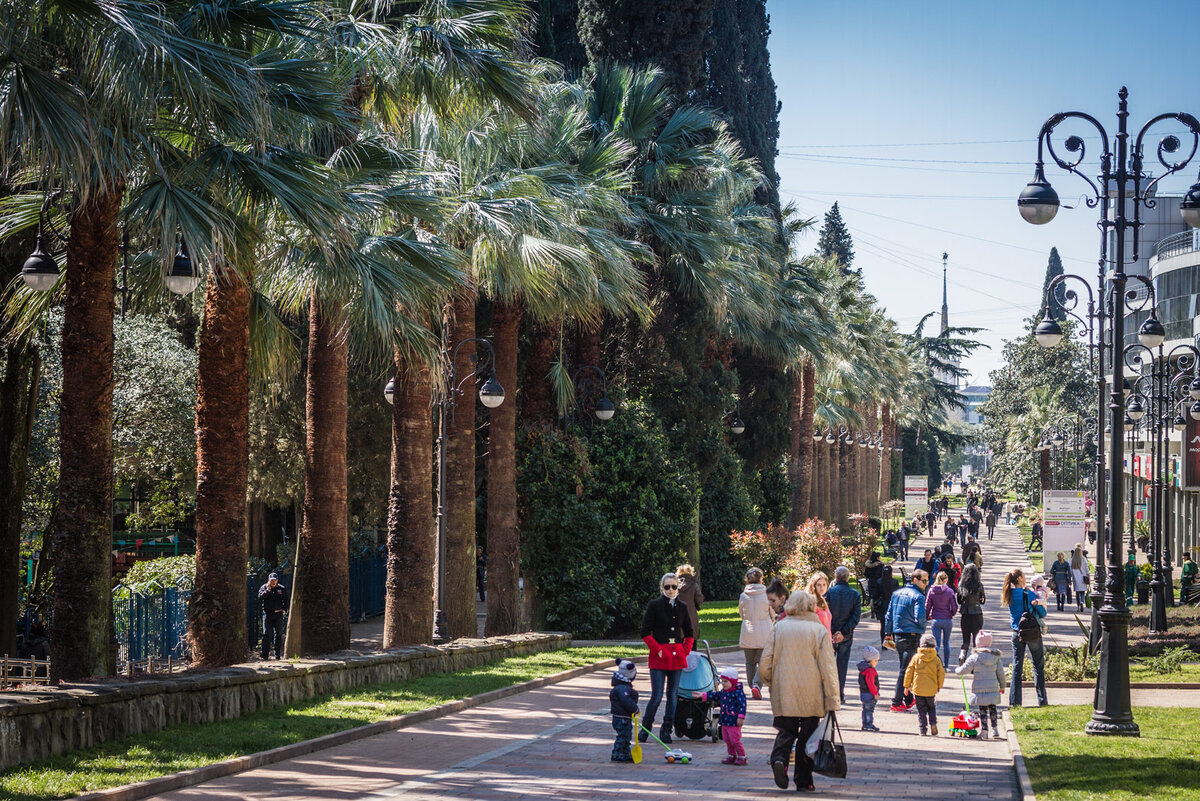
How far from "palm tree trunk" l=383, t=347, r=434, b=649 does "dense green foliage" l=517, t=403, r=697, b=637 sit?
5947 millimetres

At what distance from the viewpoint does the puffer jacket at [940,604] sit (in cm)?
1912

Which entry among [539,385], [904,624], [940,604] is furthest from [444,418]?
[904,624]

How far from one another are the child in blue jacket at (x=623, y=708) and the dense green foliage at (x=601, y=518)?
1475 cm

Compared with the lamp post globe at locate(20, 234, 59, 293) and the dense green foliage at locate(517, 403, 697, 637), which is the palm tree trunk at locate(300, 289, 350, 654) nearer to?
the lamp post globe at locate(20, 234, 59, 293)

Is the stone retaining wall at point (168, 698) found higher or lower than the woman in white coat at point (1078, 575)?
higher

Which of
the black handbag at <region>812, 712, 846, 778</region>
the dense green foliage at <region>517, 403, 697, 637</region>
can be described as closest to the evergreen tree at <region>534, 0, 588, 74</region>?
the dense green foliage at <region>517, 403, 697, 637</region>

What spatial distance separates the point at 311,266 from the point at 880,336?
59.7 meters

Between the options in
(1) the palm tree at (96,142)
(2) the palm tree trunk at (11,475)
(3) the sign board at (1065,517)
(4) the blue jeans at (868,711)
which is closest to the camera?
(1) the palm tree at (96,142)

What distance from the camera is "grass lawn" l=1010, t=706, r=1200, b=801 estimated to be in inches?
388

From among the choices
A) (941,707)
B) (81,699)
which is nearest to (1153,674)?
(941,707)

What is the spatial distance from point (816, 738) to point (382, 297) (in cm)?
650

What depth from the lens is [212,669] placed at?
13438 mm

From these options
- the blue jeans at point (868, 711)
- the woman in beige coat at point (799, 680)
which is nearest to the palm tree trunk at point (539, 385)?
the blue jeans at point (868, 711)

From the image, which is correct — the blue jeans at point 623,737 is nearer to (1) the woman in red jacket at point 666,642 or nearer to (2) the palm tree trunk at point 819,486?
(1) the woman in red jacket at point 666,642
